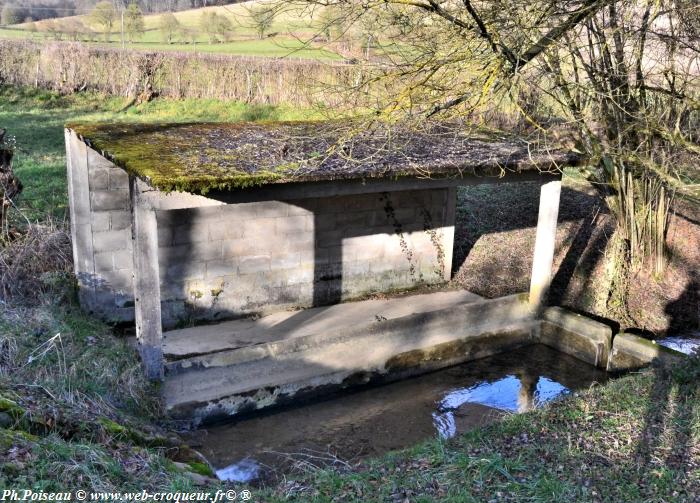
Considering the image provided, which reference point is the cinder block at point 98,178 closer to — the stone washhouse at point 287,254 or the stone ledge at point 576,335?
the stone washhouse at point 287,254

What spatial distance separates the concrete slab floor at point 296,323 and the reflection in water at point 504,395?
1.51 metres

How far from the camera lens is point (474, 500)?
5066 mm

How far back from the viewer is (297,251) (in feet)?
33.8

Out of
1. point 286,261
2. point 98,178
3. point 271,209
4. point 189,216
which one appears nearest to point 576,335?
point 286,261

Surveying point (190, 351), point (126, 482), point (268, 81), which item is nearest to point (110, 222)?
point (190, 351)

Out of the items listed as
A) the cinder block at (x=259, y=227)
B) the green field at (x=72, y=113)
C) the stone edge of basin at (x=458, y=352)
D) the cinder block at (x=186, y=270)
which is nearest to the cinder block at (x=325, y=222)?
the cinder block at (x=259, y=227)

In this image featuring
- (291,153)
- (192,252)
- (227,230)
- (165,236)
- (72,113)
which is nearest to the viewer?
(291,153)

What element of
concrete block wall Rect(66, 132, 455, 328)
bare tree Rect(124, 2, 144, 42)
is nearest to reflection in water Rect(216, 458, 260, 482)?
concrete block wall Rect(66, 132, 455, 328)

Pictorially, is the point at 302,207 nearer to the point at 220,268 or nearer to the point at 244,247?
the point at 244,247

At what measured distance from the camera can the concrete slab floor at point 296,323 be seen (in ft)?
29.1

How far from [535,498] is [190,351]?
192 inches

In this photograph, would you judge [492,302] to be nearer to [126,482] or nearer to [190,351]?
[190,351]

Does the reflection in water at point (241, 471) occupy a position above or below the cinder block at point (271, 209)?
below

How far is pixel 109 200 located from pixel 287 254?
2.69m
